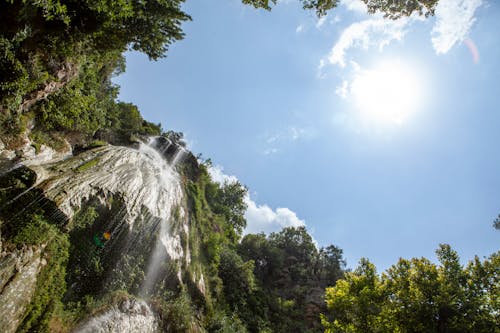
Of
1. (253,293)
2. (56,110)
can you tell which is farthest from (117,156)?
(253,293)

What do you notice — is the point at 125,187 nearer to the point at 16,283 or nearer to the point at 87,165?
the point at 87,165

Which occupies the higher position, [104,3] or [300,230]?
[300,230]

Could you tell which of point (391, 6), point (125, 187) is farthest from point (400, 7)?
point (125, 187)

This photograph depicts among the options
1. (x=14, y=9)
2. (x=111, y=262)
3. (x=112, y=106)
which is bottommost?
(x=111, y=262)

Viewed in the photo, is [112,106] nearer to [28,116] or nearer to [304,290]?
[28,116]

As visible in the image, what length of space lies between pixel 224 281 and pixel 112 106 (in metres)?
17.3

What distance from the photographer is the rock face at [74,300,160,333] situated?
8.80 meters

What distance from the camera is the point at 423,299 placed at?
15.4 metres

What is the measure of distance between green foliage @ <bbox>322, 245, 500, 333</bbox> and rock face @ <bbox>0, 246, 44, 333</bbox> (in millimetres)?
16953

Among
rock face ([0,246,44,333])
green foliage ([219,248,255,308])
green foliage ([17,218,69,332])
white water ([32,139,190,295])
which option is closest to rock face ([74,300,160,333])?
green foliage ([17,218,69,332])

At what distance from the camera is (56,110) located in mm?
13156

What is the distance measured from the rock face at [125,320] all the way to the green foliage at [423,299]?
12.4m

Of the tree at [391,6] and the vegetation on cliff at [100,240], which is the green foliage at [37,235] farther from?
the tree at [391,6]

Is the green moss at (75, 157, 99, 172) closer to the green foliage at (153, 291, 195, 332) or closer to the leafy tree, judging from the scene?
the green foliage at (153, 291, 195, 332)
